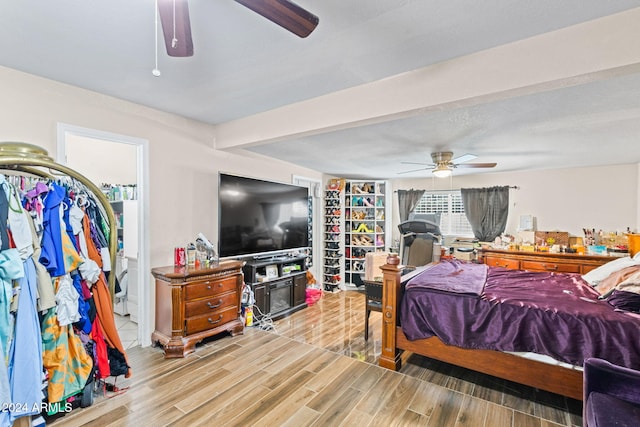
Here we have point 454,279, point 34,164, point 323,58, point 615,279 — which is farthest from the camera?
point 454,279

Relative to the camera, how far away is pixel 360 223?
247 inches

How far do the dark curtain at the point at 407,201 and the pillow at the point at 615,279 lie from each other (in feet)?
12.9

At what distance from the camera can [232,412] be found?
206 centimetres

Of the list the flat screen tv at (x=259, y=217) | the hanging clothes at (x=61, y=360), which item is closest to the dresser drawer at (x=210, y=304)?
the flat screen tv at (x=259, y=217)

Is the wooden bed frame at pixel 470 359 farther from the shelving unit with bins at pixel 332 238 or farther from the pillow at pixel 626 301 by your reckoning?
the shelving unit with bins at pixel 332 238

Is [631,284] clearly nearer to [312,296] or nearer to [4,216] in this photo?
[312,296]

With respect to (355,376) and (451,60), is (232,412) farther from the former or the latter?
(451,60)

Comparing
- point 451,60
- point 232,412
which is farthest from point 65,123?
point 451,60

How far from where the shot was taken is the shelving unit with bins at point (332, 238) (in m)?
6.01

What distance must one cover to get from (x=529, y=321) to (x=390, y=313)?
3.46 ft

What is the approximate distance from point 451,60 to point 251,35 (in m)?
1.30

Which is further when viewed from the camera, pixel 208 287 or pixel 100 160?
pixel 100 160

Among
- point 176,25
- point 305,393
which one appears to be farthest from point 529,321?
point 176,25

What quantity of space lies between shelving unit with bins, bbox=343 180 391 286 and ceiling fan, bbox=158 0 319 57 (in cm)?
509
